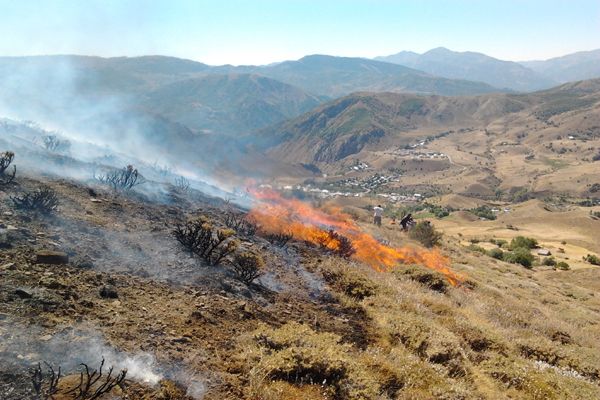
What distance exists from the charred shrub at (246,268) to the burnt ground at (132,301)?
0.27 metres

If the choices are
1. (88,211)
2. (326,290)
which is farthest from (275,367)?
(88,211)

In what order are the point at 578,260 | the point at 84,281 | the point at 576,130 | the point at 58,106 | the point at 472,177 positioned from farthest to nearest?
the point at 576,130, the point at 472,177, the point at 58,106, the point at 578,260, the point at 84,281

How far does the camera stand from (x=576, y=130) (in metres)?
179

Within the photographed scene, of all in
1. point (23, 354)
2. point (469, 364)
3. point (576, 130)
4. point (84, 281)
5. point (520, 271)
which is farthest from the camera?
point (576, 130)

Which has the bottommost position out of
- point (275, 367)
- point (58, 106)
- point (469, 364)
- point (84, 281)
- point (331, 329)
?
point (469, 364)

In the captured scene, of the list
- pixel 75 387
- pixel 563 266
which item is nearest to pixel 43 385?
pixel 75 387

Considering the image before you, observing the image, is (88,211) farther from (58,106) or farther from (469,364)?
(58,106)

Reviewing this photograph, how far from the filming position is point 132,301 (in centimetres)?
730

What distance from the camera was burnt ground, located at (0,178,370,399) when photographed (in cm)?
542

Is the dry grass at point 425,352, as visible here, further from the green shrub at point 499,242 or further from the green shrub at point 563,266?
the green shrub at point 499,242

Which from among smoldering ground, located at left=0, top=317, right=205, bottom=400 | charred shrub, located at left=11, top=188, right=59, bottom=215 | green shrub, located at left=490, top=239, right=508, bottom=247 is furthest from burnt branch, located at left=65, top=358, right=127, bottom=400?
green shrub, located at left=490, top=239, right=508, bottom=247

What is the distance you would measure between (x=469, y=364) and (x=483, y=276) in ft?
57.0

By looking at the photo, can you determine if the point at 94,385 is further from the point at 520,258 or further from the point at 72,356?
the point at 520,258

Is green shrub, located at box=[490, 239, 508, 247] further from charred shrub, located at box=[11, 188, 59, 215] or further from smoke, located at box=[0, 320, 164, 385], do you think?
smoke, located at box=[0, 320, 164, 385]
